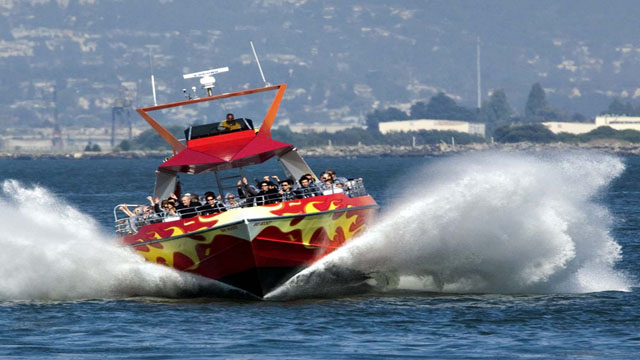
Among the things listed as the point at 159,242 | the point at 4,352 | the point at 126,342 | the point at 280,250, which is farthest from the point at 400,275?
the point at 4,352

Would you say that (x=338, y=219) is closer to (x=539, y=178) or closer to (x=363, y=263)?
(x=363, y=263)

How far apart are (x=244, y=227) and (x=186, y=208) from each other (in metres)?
1.54

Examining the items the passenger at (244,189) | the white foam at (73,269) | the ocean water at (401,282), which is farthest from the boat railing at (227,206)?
the ocean water at (401,282)

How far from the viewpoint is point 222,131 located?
33.2 meters

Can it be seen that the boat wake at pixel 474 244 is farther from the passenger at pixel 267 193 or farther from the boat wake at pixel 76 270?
the boat wake at pixel 76 270

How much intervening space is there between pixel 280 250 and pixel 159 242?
9.23 feet

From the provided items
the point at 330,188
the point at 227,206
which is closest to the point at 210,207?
the point at 227,206

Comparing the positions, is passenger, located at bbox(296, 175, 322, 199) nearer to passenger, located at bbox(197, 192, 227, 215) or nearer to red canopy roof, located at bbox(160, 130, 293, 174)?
red canopy roof, located at bbox(160, 130, 293, 174)

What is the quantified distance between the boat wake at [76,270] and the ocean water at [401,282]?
0.11ft

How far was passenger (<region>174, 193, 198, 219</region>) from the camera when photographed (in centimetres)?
3043

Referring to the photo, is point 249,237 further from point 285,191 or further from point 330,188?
point 330,188

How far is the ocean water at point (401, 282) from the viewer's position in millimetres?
26953

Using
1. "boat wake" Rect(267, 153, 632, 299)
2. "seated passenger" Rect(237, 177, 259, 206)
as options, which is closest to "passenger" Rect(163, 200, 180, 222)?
A: "seated passenger" Rect(237, 177, 259, 206)

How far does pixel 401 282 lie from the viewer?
32.8m
